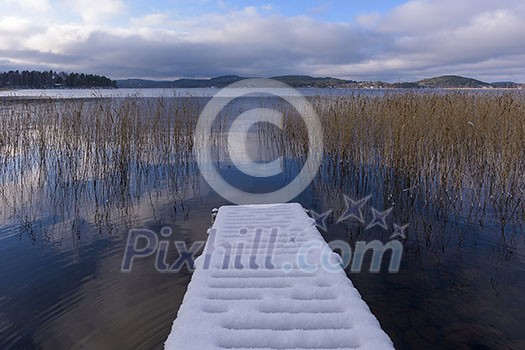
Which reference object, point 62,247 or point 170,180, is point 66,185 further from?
point 62,247

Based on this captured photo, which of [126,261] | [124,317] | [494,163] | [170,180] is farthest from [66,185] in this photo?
[494,163]

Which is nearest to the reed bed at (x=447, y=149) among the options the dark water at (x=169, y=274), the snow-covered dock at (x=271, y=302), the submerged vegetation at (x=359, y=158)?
the submerged vegetation at (x=359, y=158)

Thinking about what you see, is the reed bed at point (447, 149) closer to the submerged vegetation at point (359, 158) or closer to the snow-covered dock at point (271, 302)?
the submerged vegetation at point (359, 158)

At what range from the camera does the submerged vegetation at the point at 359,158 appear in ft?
17.3

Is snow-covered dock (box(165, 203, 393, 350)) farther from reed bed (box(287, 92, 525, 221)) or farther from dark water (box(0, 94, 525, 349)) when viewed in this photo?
reed bed (box(287, 92, 525, 221))

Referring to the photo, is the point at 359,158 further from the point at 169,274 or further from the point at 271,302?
the point at 271,302

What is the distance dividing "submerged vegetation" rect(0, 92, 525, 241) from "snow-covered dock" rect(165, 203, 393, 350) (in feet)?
9.74

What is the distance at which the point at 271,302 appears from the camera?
215 centimetres

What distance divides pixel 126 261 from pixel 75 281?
513mm

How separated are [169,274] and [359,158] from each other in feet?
15.3

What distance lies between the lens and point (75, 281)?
10.4 feet

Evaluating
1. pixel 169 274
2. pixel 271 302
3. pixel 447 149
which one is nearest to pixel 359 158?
pixel 447 149

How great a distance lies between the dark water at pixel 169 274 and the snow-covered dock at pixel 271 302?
50 centimetres

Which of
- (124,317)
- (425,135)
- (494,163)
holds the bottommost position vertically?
(124,317)
